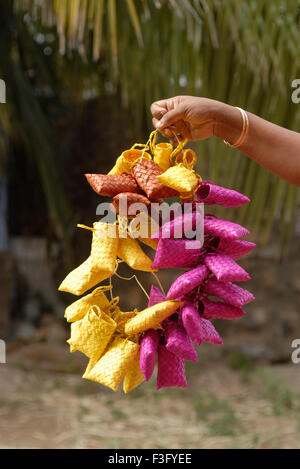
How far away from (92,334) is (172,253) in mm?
132

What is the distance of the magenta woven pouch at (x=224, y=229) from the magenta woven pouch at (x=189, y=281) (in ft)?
0.13

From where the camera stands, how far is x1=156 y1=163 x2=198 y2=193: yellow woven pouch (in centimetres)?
51

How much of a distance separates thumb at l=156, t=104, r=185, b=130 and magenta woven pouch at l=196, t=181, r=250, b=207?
79 mm

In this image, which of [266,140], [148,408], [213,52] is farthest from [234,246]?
[148,408]

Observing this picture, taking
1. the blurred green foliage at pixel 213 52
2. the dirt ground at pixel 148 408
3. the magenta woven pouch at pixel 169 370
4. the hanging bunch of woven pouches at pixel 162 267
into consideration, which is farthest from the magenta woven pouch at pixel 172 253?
the dirt ground at pixel 148 408

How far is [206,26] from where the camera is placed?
130 cm

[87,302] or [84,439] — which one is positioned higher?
[87,302]

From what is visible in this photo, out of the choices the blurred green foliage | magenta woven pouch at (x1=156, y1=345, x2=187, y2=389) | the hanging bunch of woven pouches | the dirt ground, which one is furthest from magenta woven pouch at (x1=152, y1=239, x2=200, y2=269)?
the dirt ground

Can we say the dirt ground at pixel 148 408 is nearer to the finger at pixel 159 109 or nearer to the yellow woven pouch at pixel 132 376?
the yellow woven pouch at pixel 132 376

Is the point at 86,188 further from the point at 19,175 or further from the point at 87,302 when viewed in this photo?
the point at 87,302

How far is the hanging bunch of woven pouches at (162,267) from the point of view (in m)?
0.51

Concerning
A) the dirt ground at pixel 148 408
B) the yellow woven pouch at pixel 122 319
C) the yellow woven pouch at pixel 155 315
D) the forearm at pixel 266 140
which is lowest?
the dirt ground at pixel 148 408
